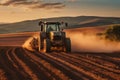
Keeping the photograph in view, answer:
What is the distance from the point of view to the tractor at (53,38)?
23328 millimetres

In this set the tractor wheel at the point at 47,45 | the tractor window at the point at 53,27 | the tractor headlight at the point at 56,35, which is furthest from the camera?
the tractor window at the point at 53,27

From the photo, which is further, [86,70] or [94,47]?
[94,47]

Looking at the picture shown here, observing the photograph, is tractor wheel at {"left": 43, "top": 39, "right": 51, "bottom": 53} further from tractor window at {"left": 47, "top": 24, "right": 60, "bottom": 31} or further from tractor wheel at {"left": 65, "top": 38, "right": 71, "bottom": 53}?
tractor window at {"left": 47, "top": 24, "right": 60, "bottom": 31}

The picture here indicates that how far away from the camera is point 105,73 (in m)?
12.3

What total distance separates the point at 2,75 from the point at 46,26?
40.8 ft

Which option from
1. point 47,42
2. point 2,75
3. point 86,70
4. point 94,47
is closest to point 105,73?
point 86,70

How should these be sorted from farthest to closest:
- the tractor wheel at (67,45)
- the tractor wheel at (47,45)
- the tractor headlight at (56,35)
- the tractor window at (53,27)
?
the tractor window at (53,27) < the tractor headlight at (56,35) < the tractor wheel at (67,45) < the tractor wheel at (47,45)

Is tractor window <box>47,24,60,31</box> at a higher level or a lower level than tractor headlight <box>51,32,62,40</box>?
higher

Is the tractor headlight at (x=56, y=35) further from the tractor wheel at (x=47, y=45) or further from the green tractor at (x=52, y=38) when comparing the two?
the tractor wheel at (x=47, y=45)

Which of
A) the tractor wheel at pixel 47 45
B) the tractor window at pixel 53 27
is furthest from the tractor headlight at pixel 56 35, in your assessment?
the tractor window at pixel 53 27

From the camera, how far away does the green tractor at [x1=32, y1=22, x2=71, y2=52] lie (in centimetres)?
2333

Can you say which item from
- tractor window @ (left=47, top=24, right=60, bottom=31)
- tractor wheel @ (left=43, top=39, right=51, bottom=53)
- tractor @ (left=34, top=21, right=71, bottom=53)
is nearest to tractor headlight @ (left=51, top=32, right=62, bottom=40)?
tractor @ (left=34, top=21, right=71, bottom=53)

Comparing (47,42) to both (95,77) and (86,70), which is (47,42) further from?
(95,77)

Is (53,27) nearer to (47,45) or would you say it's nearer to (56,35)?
(56,35)
